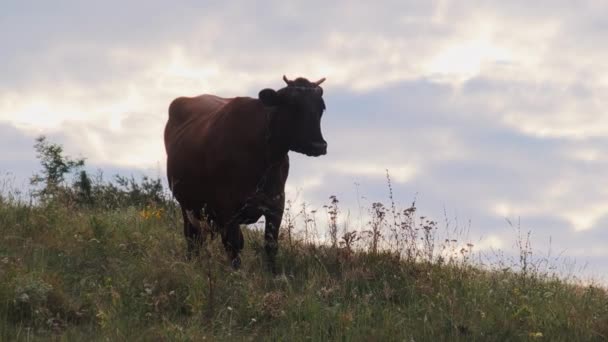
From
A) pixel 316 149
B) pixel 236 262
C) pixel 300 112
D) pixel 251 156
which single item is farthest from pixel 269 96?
pixel 236 262

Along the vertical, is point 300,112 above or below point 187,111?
below

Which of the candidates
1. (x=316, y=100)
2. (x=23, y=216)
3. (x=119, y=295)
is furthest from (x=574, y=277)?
(x=23, y=216)

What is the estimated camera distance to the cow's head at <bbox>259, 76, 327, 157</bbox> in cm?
890

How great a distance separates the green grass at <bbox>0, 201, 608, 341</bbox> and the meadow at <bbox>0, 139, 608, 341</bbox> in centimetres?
1

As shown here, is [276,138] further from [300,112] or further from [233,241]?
[233,241]

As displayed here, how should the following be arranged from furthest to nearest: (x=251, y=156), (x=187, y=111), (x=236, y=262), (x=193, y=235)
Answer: (x=187, y=111)
(x=193, y=235)
(x=236, y=262)
(x=251, y=156)

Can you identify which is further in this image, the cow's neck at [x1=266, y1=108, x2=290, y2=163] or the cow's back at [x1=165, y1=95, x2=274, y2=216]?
the cow's back at [x1=165, y1=95, x2=274, y2=216]

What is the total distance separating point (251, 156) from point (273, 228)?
921 mm

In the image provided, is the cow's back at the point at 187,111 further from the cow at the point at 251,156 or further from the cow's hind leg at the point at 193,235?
the cow's hind leg at the point at 193,235

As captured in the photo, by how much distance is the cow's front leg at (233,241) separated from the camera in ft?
31.0

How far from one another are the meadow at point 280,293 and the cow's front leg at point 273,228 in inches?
8.9

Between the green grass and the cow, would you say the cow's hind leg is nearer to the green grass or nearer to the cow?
the cow

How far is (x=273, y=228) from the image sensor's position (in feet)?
31.7

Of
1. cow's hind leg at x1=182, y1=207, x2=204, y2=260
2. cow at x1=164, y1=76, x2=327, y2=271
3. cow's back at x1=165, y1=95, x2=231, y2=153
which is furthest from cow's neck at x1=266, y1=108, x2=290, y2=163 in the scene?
cow's back at x1=165, y1=95, x2=231, y2=153
